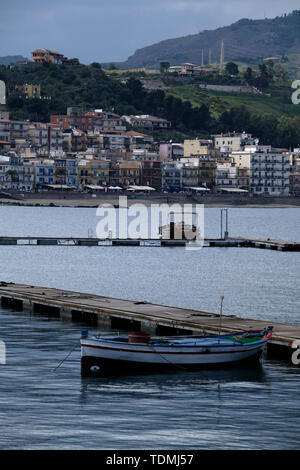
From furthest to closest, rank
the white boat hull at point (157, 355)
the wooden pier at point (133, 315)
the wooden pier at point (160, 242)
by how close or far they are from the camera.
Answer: the wooden pier at point (160, 242) → the wooden pier at point (133, 315) → the white boat hull at point (157, 355)

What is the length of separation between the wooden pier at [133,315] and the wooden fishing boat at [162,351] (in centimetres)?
216

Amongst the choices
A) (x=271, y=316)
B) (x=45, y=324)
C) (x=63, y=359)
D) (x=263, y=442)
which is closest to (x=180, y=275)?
(x=271, y=316)

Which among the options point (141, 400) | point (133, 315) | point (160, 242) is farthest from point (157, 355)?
point (160, 242)

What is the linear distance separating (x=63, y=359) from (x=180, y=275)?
3891cm

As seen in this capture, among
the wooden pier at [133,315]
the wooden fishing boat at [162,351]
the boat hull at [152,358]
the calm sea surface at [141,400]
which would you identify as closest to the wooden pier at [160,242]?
the calm sea surface at [141,400]

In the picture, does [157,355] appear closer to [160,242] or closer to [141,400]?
[141,400]

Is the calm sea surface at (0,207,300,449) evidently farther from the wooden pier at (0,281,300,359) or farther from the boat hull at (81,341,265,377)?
the wooden pier at (0,281,300,359)

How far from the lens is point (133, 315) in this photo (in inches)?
1774

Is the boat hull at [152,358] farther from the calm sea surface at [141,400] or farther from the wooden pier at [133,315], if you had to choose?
the wooden pier at [133,315]

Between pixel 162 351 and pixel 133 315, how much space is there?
8.39 meters

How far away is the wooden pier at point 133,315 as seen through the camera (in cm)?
4172

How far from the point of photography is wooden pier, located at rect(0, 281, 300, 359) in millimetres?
41719

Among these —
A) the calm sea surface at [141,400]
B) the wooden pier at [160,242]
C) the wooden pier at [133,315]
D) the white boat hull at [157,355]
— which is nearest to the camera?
the calm sea surface at [141,400]
